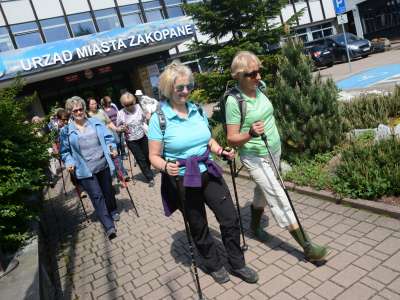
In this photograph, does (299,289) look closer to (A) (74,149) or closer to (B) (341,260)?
(B) (341,260)

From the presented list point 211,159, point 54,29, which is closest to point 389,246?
point 211,159

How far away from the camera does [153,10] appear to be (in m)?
26.9

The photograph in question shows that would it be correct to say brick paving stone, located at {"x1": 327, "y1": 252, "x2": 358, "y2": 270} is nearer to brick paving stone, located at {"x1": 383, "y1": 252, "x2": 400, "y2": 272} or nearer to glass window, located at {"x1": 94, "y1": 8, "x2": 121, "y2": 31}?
brick paving stone, located at {"x1": 383, "y1": 252, "x2": 400, "y2": 272}

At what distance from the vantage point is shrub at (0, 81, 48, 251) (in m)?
Result: 4.52

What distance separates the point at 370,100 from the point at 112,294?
6.02 metres

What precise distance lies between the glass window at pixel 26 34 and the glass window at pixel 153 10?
7.58 metres

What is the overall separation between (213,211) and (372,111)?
4.90 metres

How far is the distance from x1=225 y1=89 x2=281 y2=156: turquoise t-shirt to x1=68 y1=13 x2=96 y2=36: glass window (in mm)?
23416

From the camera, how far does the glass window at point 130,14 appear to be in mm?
25812

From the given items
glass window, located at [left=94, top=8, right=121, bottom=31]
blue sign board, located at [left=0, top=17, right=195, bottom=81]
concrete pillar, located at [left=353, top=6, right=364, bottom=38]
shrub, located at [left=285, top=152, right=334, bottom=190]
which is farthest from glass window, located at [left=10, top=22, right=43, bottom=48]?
concrete pillar, located at [left=353, top=6, right=364, bottom=38]

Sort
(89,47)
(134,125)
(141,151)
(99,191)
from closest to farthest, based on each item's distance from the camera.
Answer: (99,191) → (134,125) → (141,151) → (89,47)

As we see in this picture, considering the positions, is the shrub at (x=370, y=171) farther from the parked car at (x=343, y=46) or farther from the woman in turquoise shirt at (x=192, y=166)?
the parked car at (x=343, y=46)

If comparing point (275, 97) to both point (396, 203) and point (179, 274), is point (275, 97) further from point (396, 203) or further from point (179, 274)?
point (179, 274)

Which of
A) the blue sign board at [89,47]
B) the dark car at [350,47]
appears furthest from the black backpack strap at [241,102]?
the dark car at [350,47]
